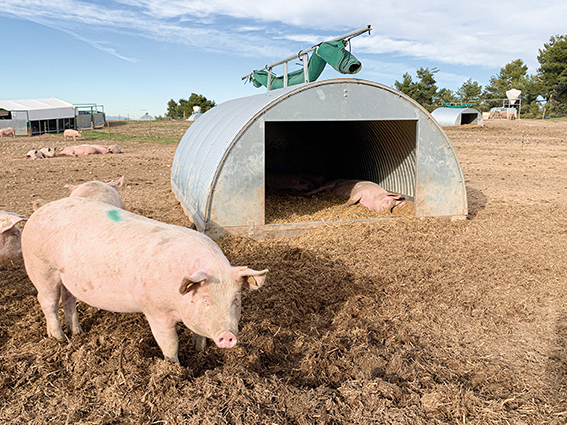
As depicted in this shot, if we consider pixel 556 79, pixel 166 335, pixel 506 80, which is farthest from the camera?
pixel 506 80

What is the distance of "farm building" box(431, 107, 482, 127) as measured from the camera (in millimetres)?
32469

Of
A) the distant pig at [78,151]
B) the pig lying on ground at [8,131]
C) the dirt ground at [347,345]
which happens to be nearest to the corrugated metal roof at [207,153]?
the dirt ground at [347,345]

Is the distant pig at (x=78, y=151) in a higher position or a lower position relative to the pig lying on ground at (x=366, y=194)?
higher

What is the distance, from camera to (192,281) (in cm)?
284

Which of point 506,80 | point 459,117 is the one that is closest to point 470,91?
point 506,80

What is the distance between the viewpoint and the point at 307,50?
8.52 metres

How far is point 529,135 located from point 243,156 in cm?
2465

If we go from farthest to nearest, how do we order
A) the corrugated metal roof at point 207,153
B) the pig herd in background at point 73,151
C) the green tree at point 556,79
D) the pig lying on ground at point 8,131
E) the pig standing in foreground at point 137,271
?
the green tree at point 556,79
the pig lying on ground at point 8,131
the pig herd in background at point 73,151
the corrugated metal roof at point 207,153
the pig standing in foreground at point 137,271

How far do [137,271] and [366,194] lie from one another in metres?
6.60

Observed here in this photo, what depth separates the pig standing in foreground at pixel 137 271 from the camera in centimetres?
301

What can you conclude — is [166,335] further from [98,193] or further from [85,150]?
[85,150]

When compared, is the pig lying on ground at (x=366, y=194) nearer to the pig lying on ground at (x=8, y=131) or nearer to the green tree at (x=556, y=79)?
the pig lying on ground at (x=8, y=131)

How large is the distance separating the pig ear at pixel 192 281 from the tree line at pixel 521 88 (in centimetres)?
4774

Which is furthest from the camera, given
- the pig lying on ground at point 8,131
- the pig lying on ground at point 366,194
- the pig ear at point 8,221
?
the pig lying on ground at point 8,131
